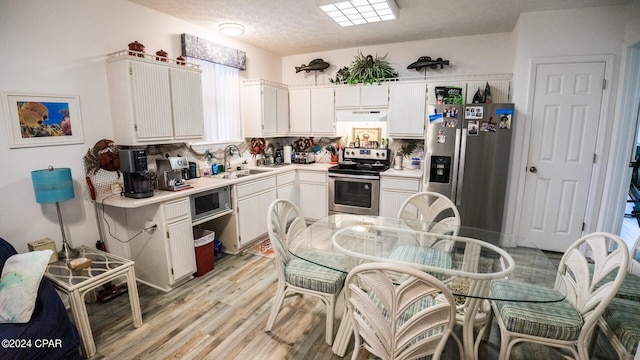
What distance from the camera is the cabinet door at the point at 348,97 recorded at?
4.36 metres

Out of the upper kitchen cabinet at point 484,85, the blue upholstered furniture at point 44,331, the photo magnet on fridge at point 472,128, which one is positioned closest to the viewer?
the blue upholstered furniture at point 44,331

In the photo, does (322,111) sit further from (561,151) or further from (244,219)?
(561,151)

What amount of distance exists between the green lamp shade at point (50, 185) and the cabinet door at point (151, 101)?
68 cm

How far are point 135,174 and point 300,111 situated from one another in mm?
2674

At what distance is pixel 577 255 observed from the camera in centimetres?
185

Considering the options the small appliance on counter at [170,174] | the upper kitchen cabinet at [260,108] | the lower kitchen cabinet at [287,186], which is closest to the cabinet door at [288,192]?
the lower kitchen cabinet at [287,186]

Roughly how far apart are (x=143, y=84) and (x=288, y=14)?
5.14ft

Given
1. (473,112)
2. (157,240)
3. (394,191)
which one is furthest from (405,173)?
(157,240)

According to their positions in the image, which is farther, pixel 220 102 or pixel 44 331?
pixel 220 102

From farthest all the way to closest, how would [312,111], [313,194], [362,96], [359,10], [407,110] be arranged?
[312,111], [313,194], [362,96], [407,110], [359,10]

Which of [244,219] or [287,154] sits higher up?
[287,154]

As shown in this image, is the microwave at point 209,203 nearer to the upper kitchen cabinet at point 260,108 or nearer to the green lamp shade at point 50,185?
the green lamp shade at point 50,185

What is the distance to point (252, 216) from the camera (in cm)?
371

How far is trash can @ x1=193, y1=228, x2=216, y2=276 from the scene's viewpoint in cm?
303
